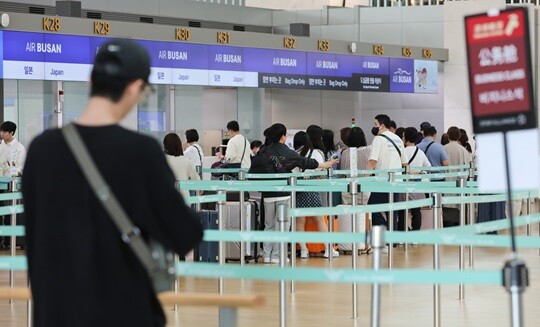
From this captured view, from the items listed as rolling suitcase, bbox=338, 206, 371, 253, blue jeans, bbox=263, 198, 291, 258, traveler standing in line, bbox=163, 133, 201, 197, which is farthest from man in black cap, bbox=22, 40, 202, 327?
rolling suitcase, bbox=338, 206, 371, 253

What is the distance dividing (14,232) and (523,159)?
3.92 m

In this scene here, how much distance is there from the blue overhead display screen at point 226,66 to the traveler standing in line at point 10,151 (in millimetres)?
744

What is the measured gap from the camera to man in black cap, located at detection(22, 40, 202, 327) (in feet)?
15.1

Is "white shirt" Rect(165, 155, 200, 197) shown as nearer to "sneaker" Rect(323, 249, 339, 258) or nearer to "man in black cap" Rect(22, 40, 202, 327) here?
"sneaker" Rect(323, 249, 339, 258)

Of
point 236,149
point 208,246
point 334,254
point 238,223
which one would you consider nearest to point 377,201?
point 334,254

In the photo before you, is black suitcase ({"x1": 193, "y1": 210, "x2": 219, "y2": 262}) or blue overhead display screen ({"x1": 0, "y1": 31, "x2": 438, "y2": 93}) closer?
black suitcase ({"x1": 193, "y1": 210, "x2": 219, "y2": 262})

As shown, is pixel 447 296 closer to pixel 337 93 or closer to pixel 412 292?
pixel 412 292

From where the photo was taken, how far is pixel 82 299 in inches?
183

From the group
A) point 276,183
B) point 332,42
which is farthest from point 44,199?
point 332,42

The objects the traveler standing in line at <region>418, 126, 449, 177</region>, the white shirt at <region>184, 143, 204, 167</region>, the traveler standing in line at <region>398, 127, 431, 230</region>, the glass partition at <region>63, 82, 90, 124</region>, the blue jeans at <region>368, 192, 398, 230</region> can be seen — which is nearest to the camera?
the blue jeans at <region>368, 192, 398, 230</region>

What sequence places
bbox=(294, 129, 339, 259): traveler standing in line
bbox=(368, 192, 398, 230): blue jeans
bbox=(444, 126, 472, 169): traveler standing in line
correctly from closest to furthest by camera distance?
bbox=(294, 129, 339, 259): traveler standing in line → bbox=(368, 192, 398, 230): blue jeans → bbox=(444, 126, 472, 169): traveler standing in line

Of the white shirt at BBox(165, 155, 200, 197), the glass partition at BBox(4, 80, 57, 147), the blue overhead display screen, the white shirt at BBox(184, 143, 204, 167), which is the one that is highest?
the blue overhead display screen

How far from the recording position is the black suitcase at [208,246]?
14297 millimetres

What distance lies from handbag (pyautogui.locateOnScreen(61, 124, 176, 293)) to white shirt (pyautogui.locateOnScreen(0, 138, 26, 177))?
1229 centimetres
